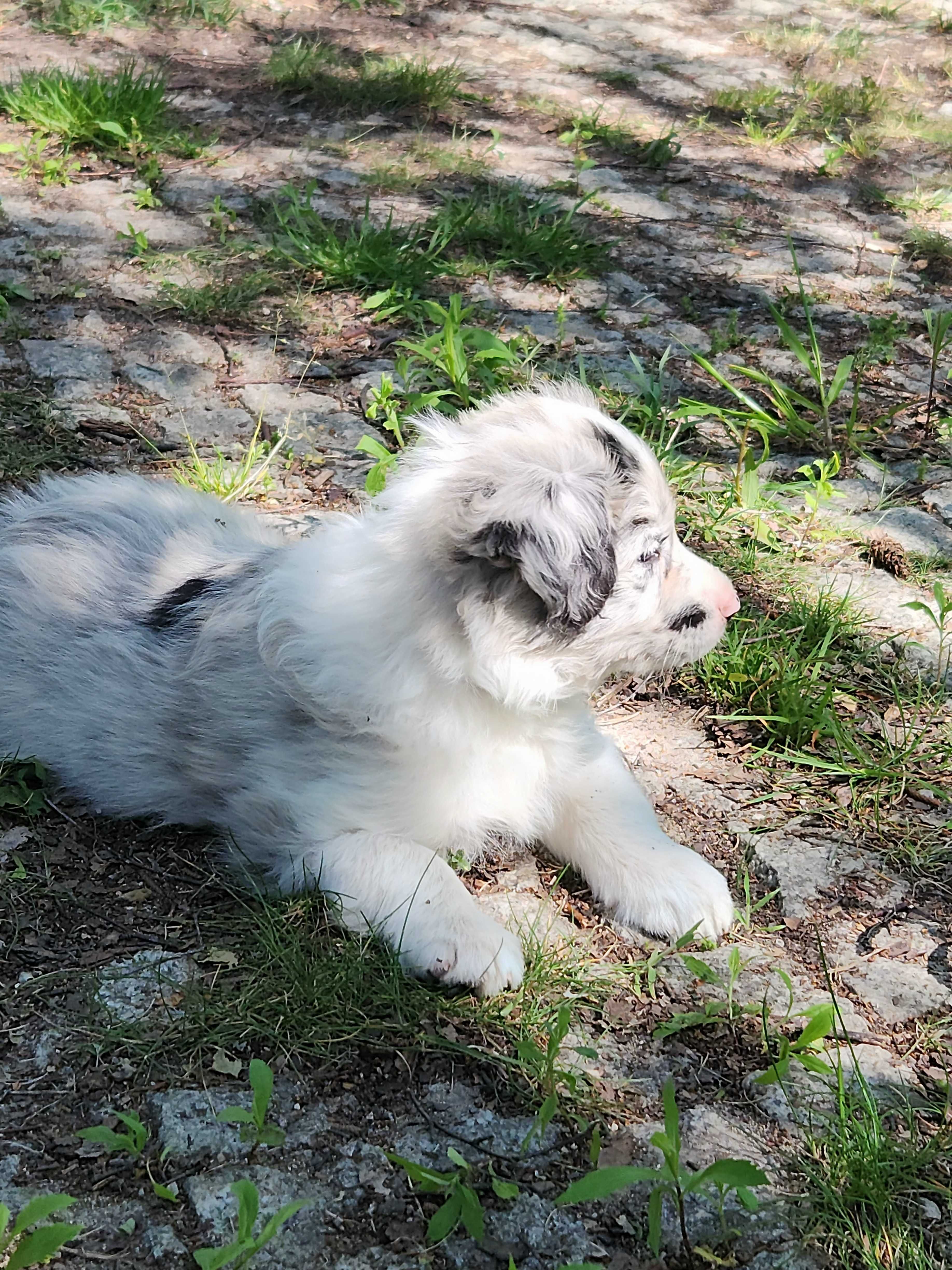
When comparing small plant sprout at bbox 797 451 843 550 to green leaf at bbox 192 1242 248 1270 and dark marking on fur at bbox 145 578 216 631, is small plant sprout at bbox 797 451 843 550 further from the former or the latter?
green leaf at bbox 192 1242 248 1270

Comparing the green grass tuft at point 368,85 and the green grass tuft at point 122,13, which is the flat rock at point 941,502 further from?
the green grass tuft at point 122,13

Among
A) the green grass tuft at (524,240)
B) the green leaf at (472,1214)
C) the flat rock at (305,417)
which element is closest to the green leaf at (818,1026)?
the green leaf at (472,1214)

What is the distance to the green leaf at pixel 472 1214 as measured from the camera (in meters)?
2.18

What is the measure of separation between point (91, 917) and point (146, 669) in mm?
646

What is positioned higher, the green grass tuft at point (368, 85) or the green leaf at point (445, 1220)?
the green grass tuft at point (368, 85)

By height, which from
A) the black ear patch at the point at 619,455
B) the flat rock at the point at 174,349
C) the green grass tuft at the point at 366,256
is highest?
the black ear patch at the point at 619,455

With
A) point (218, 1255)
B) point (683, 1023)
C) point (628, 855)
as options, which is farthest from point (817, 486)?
point (218, 1255)

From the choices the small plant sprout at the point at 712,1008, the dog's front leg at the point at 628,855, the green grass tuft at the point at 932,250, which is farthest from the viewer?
the green grass tuft at the point at 932,250

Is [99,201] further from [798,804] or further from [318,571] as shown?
[798,804]

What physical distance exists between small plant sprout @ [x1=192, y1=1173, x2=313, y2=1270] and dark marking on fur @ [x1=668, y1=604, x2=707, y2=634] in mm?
1534

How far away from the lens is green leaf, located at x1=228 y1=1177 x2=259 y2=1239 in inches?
81.3

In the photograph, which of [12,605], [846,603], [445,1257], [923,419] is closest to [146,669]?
[12,605]

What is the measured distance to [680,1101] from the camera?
255cm

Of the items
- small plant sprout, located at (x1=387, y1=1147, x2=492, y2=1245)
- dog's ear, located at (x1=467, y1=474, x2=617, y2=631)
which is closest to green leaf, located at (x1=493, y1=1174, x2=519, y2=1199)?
small plant sprout, located at (x1=387, y1=1147, x2=492, y2=1245)
